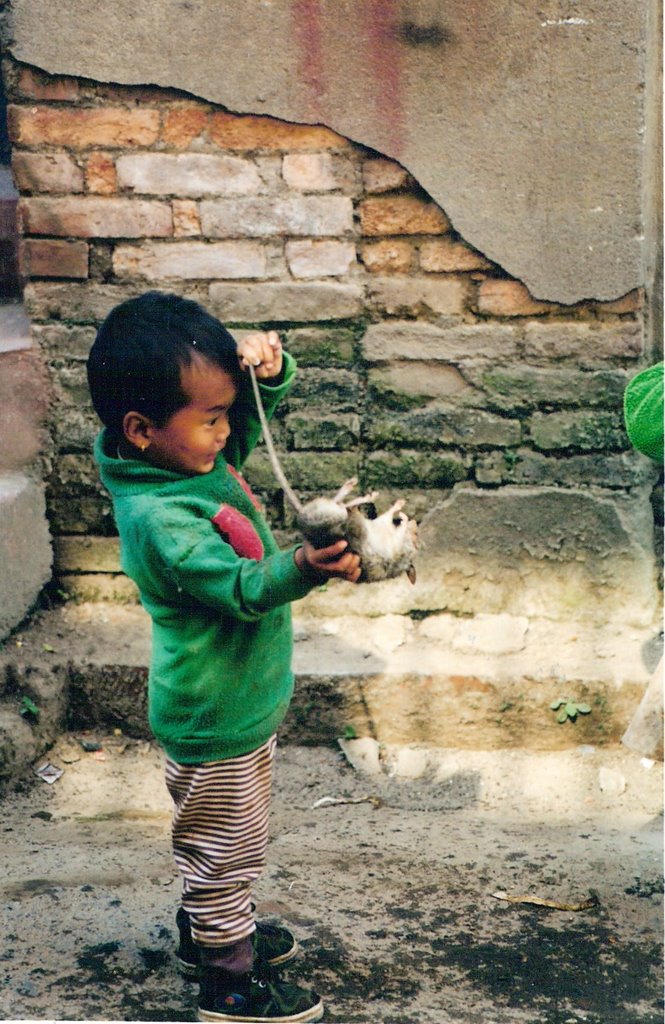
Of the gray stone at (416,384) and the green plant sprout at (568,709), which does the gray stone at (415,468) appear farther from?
the green plant sprout at (568,709)

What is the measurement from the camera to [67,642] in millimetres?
3352

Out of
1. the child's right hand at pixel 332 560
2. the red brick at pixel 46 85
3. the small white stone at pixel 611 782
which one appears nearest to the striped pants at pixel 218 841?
the child's right hand at pixel 332 560

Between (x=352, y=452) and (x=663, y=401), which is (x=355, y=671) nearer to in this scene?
(x=352, y=452)

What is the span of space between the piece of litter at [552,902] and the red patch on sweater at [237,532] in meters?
1.04

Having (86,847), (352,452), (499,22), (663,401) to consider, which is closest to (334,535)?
(663,401)

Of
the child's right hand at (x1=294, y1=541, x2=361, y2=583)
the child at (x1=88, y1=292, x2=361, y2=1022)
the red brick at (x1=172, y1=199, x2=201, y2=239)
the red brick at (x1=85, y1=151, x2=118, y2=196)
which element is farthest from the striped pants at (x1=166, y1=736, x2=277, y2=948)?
the red brick at (x1=85, y1=151, x2=118, y2=196)

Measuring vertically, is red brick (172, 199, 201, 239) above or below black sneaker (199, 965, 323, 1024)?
above

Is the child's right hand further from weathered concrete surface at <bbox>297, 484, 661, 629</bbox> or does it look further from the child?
weathered concrete surface at <bbox>297, 484, 661, 629</bbox>

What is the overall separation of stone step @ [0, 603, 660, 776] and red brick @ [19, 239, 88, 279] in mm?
1021

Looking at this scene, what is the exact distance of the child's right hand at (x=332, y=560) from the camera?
5.49 ft

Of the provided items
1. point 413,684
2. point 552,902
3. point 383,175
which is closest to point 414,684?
point 413,684

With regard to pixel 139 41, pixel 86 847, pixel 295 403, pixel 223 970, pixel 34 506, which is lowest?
pixel 86 847

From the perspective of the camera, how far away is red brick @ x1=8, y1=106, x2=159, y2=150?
10.7 ft

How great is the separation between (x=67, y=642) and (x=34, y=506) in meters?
0.40
